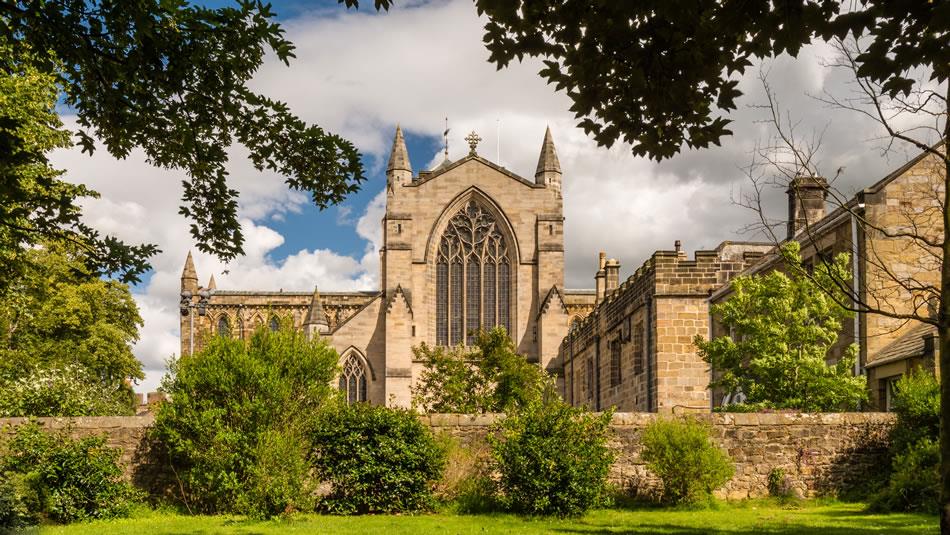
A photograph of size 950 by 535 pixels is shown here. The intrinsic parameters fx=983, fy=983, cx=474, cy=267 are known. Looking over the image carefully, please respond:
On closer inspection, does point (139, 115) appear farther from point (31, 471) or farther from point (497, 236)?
point (497, 236)

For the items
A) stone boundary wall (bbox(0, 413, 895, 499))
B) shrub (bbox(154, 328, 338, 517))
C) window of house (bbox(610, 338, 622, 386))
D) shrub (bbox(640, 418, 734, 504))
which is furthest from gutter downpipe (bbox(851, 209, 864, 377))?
window of house (bbox(610, 338, 622, 386))

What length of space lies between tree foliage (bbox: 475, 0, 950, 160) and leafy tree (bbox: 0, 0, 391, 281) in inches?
112

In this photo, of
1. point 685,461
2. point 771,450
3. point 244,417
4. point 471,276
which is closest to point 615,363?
point 771,450

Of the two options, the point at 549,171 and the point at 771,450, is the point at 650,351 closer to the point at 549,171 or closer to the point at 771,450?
the point at 771,450

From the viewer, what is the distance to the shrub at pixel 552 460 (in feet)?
52.7

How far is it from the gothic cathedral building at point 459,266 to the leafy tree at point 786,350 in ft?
103

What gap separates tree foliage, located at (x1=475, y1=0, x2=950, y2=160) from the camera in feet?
21.1

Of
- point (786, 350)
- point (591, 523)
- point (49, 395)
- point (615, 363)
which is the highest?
point (786, 350)

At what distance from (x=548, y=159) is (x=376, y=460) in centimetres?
3996

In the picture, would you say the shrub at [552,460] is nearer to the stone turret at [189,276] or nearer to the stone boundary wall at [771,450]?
the stone boundary wall at [771,450]

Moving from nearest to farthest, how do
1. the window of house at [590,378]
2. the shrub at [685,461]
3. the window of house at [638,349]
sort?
the shrub at [685,461] → the window of house at [638,349] → the window of house at [590,378]

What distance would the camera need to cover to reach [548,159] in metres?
55.4

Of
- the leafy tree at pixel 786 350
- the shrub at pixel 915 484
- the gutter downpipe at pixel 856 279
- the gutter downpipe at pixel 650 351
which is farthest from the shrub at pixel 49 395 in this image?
the gutter downpipe at pixel 856 279

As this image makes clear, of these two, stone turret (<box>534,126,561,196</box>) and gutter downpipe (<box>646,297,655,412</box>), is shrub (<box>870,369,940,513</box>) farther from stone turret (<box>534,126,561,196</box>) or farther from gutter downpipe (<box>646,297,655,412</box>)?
stone turret (<box>534,126,561,196</box>)
